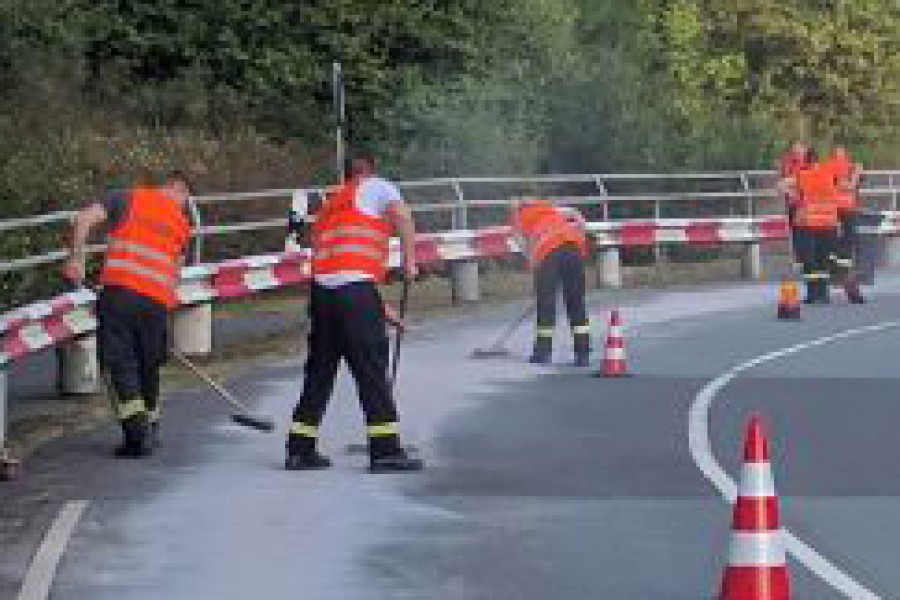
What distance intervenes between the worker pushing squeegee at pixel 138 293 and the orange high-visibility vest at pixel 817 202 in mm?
14174

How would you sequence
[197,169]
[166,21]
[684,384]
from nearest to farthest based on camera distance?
1. [684,384]
2. [197,169]
3. [166,21]

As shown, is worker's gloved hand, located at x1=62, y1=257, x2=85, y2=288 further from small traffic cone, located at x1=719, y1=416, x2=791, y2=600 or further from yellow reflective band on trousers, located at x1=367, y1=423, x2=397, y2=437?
small traffic cone, located at x1=719, y1=416, x2=791, y2=600

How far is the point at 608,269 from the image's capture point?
1239 inches

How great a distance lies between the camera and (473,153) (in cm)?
3722

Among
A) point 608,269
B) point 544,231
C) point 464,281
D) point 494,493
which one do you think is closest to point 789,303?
point 464,281

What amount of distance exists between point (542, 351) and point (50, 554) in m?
10.1

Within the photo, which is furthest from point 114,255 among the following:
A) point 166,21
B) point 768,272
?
point 166,21

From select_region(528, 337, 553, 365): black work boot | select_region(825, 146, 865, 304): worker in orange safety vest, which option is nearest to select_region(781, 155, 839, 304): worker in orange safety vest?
select_region(825, 146, 865, 304): worker in orange safety vest

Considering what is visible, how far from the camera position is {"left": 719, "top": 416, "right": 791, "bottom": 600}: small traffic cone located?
889 cm

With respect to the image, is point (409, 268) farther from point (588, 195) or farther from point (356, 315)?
point (588, 195)

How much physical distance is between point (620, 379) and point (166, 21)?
70.0ft

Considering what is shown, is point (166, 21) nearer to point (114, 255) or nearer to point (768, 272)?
point (768, 272)

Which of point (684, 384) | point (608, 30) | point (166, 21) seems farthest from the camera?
point (608, 30)

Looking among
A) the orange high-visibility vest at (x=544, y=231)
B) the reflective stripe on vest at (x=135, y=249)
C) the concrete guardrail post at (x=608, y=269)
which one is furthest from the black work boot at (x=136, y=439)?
the concrete guardrail post at (x=608, y=269)
